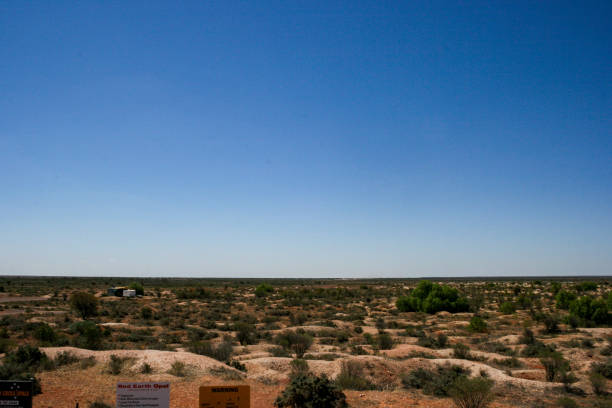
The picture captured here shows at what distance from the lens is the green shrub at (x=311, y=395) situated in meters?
10.8

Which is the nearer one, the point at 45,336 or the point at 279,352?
the point at 279,352

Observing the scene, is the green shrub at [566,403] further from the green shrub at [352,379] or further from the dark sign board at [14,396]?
the dark sign board at [14,396]

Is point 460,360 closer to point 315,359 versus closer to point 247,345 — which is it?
point 315,359

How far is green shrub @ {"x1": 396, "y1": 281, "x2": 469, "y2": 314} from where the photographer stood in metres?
37.3

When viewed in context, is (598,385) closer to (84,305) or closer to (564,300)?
(564,300)

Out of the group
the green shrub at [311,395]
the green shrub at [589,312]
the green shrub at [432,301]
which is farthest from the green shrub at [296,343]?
the green shrub at [432,301]

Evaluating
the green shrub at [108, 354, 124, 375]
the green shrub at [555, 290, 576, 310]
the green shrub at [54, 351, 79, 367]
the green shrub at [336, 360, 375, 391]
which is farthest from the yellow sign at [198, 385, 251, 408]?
the green shrub at [555, 290, 576, 310]

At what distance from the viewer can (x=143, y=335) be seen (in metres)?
23.9

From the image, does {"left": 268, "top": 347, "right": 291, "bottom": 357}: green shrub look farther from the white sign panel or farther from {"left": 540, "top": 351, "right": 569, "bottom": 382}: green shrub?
the white sign panel

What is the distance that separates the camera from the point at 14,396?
6.70 m

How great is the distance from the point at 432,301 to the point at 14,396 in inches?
1399

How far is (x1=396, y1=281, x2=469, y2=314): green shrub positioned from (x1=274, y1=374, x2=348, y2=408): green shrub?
28438 millimetres

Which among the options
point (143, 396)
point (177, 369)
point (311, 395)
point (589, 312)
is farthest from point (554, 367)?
point (589, 312)

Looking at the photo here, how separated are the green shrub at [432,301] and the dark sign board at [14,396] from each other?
3503 cm
